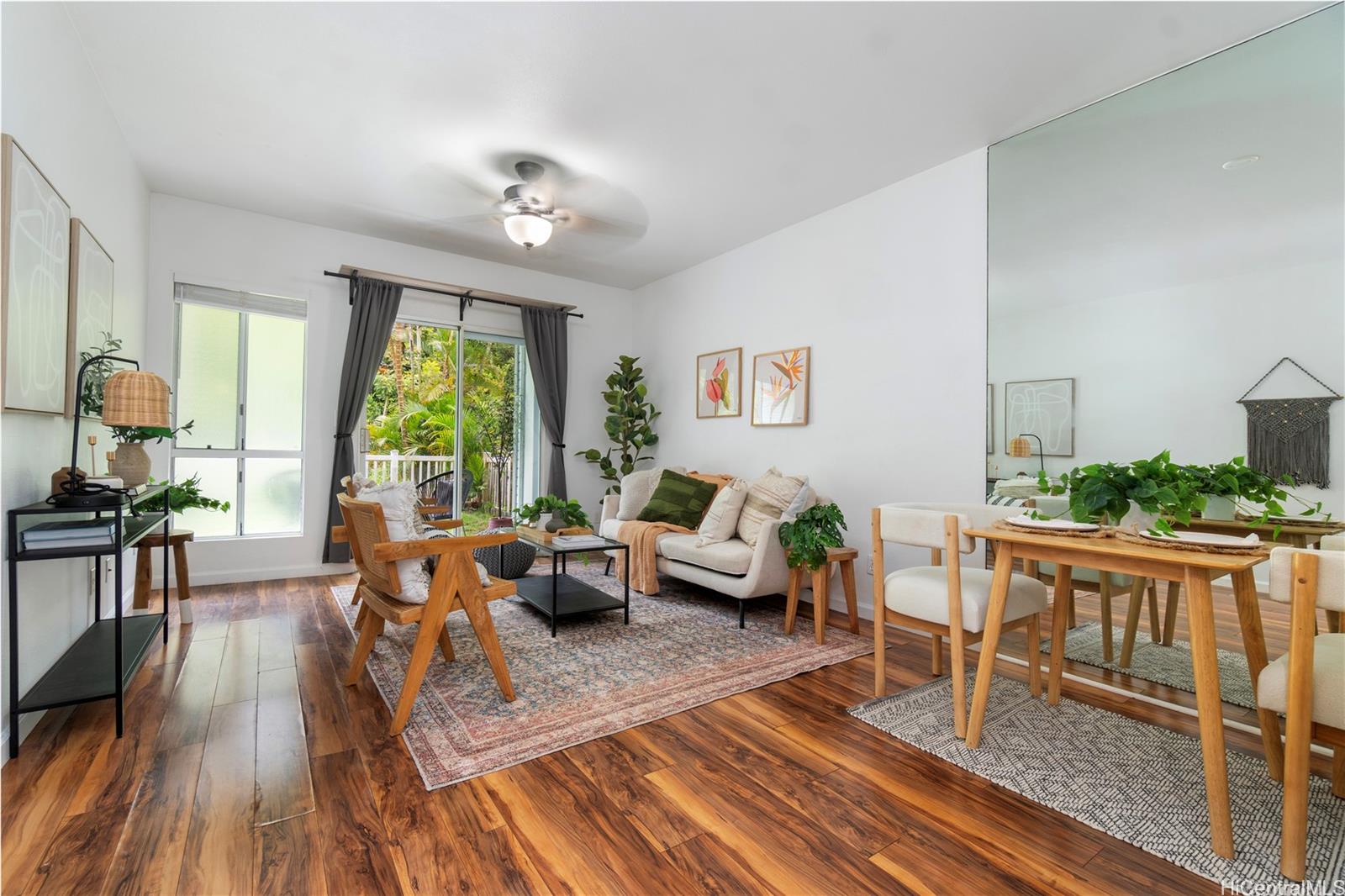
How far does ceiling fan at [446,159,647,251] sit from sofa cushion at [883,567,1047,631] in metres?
3.00

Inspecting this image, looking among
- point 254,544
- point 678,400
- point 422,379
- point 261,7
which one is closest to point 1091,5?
point 261,7

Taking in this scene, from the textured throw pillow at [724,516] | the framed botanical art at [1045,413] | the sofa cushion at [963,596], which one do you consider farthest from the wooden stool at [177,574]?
the framed botanical art at [1045,413]

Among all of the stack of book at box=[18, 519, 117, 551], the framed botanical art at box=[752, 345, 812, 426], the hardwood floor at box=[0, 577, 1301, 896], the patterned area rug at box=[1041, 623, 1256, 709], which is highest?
the framed botanical art at box=[752, 345, 812, 426]

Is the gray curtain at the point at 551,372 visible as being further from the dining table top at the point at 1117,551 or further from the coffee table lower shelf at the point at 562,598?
the dining table top at the point at 1117,551

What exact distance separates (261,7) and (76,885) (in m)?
2.94

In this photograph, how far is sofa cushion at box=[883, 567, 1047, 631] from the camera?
2.17 meters

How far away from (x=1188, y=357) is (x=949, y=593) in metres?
1.50

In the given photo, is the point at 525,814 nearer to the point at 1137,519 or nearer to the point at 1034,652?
the point at 1034,652

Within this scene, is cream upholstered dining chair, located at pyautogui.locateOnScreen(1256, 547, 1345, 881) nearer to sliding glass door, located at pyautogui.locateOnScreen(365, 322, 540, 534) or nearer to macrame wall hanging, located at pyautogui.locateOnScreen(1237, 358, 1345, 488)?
macrame wall hanging, located at pyautogui.locateOnScreen(1237, 358, 1345, 488)

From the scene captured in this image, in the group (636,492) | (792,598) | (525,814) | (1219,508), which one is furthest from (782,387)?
(525,814)

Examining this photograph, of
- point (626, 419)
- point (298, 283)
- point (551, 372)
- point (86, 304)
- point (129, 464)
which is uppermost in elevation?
point (298, 283)

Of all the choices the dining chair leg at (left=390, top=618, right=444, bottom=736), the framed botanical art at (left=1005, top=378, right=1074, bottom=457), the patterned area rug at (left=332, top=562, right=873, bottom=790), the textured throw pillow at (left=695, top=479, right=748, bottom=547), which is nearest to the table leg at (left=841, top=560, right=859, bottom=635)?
the patterned area rug at (left=332, top=562, right=873, bottom=790)

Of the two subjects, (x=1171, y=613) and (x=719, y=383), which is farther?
(x=719, y=383)

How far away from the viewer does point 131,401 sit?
2457 mm
